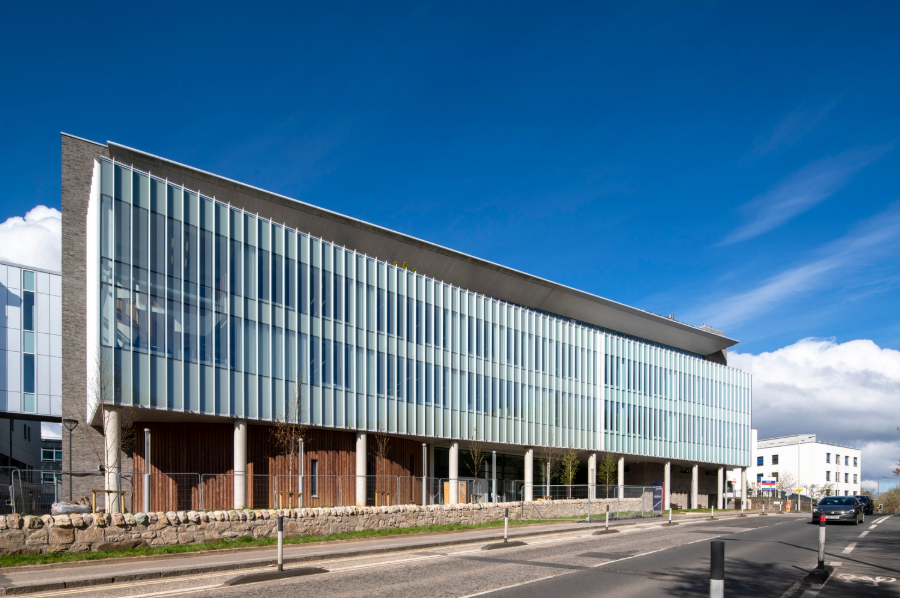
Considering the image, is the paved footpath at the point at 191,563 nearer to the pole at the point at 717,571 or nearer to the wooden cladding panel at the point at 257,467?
the wooden cladding panel at the point at 257,467

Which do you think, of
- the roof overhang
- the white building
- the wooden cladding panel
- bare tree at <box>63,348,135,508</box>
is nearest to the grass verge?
the wooden cladding panel

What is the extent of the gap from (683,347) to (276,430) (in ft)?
157

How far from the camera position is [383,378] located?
4022 cm

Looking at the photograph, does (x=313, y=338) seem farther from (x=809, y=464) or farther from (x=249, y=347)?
(x=809, y=464)

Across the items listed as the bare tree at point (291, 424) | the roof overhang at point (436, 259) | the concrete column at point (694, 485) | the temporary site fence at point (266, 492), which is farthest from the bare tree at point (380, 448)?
the concrete column at point (694, 485)

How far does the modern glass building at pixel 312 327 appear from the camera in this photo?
30.4 metres

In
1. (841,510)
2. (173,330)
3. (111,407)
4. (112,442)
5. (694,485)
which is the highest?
(173,330)

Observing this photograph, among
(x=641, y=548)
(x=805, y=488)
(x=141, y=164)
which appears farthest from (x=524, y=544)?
(x=805, y=488)

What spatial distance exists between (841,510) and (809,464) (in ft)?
304

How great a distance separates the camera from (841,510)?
110 ft

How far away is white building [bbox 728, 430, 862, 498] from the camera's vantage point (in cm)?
11606

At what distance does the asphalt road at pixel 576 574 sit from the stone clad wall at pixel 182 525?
4426mm

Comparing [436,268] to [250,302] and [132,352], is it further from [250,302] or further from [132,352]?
[132,352]

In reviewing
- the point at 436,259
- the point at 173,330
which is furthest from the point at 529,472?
the point at 173,330
